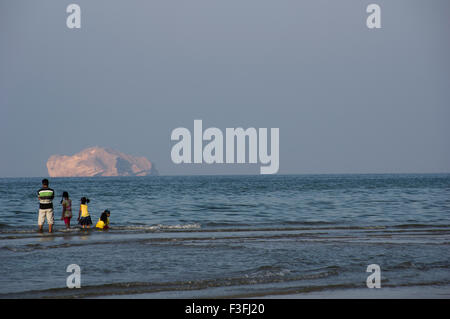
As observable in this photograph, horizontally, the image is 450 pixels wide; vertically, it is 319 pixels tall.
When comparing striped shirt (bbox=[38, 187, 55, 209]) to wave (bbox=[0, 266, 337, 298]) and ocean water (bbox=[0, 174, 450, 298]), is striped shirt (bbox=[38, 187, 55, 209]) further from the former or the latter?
wave (bbox=[0, 266, 337, 298])

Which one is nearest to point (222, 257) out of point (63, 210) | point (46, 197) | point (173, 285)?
point (173, 285)

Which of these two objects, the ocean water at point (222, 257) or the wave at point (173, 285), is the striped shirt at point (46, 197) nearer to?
the ocean water at point (222, 257)

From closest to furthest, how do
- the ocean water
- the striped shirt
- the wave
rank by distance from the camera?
the wave < the ocean water < the striped shirt

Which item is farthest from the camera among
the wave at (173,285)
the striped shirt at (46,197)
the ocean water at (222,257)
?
the striped shirt at (46,197)

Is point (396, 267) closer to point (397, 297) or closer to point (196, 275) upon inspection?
point (397, 297)

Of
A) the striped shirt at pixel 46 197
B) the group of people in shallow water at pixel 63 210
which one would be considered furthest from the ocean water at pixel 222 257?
the striped shirt at pixel 46 197

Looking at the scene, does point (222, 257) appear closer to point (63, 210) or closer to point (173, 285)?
point (173, 285)

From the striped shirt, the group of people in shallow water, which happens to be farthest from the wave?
the striped shirt

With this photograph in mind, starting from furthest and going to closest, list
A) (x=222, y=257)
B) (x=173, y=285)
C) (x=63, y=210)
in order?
(x=63, y=210), (x=222, y=257), (x=173, y=285)

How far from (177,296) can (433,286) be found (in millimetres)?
4926

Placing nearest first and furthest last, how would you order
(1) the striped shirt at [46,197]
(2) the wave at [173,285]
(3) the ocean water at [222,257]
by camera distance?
(2) the wave at [173,285]
(3) the ocean water at [222,257]
(1) the striped shirt at [46,197]
